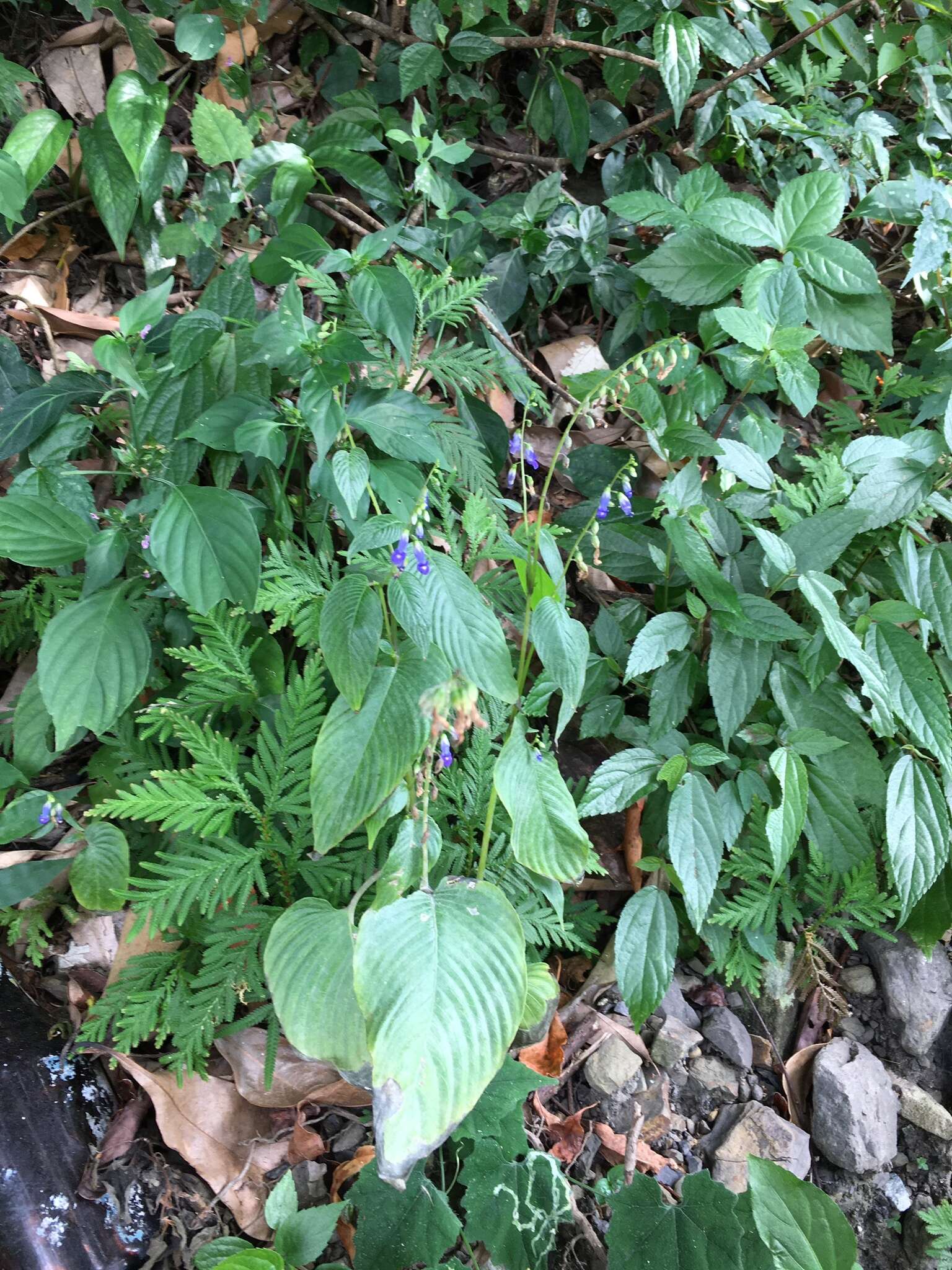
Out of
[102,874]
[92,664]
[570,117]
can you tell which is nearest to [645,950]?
[102,874]

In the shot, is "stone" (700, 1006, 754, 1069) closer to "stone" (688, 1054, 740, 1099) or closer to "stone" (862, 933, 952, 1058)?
"stone" (688, 1054, 740, 1099)

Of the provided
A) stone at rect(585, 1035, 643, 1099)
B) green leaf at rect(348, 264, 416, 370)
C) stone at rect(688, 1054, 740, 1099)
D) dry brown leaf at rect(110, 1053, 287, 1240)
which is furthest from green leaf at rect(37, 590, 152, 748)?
stone at rect(688, 1054, 740, 1099)

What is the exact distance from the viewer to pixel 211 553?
4.39 feet

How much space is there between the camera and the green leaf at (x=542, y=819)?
1.25 metres

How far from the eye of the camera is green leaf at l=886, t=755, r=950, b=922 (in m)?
1.49

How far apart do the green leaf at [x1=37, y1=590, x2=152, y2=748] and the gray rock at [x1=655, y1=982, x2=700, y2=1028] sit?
3.79 ft

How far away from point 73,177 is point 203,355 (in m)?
0.92

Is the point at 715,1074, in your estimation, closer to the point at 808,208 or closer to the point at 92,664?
the point at 92,664

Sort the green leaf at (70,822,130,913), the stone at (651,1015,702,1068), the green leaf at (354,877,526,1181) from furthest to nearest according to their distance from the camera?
1. the stone at (651,1015,702,1068)
2. the green leaf at (70,822,130,913)
3. the green leaf at (354,877,526,1181)

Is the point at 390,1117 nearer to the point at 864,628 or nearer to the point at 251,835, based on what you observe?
the point at 251,835

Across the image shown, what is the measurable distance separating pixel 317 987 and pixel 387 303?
113cm

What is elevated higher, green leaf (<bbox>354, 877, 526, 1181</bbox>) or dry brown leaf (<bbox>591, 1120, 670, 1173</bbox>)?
green leaf (<bbox>354, 877, 526, 1181</bbox>)

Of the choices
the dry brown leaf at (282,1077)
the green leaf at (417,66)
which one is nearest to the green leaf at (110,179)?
the green leaf at (417,66)

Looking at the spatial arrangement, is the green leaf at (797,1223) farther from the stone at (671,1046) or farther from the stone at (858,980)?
the stone at (858,980)
